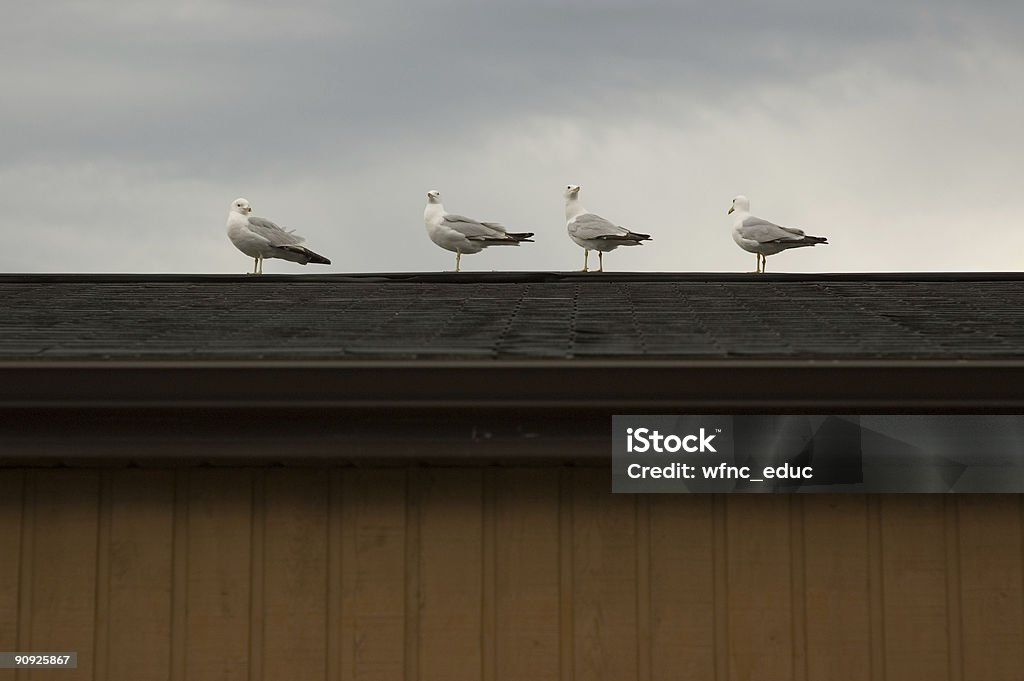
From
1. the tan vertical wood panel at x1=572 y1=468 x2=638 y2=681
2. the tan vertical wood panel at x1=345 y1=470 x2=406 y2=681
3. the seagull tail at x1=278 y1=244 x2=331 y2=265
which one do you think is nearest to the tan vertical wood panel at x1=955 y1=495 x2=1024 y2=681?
the tan vertical wood panel at x1=572 y1=468 x2=638 y2=681

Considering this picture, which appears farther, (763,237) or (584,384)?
(763,237)

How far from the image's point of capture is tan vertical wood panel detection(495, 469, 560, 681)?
182 inches

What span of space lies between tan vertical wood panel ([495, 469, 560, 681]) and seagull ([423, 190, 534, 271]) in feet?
21.1

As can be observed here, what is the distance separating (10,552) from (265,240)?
6.63 meters

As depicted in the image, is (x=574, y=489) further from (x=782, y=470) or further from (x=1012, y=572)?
(x=1012, y=572)

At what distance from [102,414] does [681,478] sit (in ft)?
7.71

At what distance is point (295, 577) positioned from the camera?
469cm

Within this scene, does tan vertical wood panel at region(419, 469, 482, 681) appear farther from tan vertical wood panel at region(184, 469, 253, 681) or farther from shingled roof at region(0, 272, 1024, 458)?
tan vertical wood panel at region(184, 469, 253, 681)

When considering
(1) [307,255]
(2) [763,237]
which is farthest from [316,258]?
(2) [763,237]

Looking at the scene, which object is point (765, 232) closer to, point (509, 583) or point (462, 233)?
point (462, 233)

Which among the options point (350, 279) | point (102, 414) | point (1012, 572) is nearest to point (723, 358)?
point (1012, 572)

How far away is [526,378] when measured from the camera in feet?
14.2
